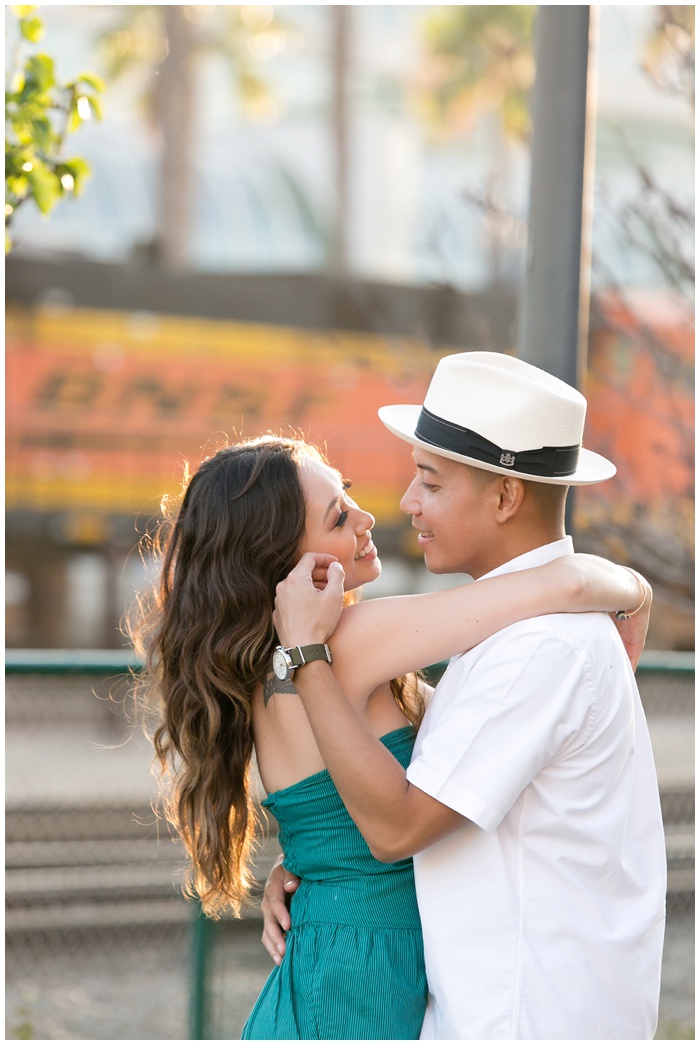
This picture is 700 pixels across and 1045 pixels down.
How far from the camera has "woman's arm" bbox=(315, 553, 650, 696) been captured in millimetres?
2064

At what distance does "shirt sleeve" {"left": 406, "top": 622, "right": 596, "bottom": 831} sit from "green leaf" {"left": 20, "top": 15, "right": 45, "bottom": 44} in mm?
1967

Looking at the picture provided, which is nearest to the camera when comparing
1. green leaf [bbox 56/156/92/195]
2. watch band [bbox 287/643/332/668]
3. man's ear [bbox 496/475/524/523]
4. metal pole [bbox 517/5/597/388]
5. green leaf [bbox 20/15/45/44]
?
watch band [bbox 287/643/332/668]

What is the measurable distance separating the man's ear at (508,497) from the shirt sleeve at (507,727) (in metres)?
0.27

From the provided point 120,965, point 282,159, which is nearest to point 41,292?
point 282,159

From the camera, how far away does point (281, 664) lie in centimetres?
206

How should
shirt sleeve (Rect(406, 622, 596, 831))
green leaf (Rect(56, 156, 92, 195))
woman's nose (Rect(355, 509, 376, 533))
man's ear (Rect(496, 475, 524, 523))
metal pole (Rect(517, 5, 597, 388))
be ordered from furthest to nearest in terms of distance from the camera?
→ green leaf (Rect(56, 156, 92, 195)) < metal pole (Rect(517, 5, 597, 388)) < woman's nose (Rect(355, 509, 376, 533)) < man's ear (Rect(496, 475, 524, 523)) < shirt sleeve (Rect(406, 622, 596, 831))

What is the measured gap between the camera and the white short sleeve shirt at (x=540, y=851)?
6.31ft

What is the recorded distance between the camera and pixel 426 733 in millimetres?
2064

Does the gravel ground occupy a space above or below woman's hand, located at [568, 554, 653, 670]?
below

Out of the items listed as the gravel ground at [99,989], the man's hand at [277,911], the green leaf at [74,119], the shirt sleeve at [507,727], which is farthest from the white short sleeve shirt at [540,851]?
the gravel ground at [99,989]

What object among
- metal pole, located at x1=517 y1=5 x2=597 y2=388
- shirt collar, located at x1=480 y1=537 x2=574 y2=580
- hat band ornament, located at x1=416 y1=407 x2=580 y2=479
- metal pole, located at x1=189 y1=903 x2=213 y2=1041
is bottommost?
metal pole, located at x1=189 y1=903 x2=213 y2=1041

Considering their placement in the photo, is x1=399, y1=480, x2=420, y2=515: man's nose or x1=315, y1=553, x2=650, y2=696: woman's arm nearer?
x1=315, y1=553, x2=650, y2=696: woman's arm

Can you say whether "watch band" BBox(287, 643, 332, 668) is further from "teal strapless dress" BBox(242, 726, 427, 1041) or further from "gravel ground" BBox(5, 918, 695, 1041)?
"gravel ground" BBox(5, 918, 695, 1041)

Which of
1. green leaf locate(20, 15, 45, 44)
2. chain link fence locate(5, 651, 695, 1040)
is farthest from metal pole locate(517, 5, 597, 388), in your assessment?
→ chain link fence locate(5, 651, 695, 1040)
